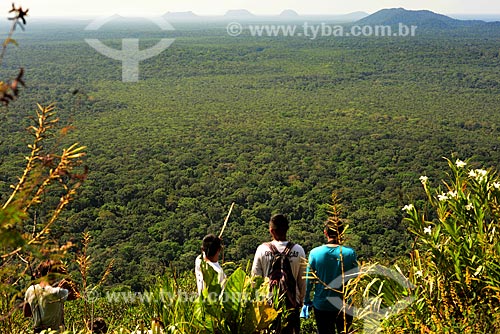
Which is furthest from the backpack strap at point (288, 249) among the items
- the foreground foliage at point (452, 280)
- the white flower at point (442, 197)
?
the white flower at point (442, 197)

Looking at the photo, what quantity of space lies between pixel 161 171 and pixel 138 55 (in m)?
53.9

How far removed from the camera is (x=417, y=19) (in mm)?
158875

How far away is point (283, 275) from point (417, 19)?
16889 cm

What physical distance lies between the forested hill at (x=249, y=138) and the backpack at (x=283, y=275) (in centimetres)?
56

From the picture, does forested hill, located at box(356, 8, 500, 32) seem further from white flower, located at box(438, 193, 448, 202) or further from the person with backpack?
white flower, located at box(438, 193, 448, 202)

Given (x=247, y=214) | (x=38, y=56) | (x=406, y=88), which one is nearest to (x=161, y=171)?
(x=247, y=214)

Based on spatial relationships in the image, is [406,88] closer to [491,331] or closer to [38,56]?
[38,56]

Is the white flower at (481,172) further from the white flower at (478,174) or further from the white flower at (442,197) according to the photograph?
the white flower at (442,197)

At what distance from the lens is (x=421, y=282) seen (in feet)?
5.44

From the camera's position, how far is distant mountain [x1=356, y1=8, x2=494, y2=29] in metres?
148

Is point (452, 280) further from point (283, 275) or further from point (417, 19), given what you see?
point (417, 19)

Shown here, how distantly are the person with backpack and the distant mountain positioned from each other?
498ft
